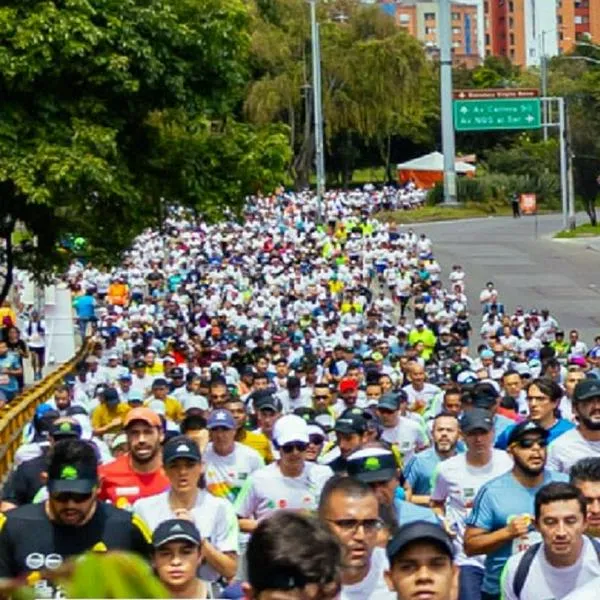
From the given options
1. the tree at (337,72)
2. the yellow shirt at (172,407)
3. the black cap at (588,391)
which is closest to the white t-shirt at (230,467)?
the black cap at (588,391)

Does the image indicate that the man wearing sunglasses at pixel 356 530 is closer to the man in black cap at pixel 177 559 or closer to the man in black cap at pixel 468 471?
the man in black cap at pixel 177 559

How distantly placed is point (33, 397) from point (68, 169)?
260 centimetres

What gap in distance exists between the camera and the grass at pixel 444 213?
73.8m

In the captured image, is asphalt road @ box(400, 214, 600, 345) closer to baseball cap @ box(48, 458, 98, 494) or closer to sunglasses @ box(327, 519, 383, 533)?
baseball cap @ box(48, 458, 98, 494)

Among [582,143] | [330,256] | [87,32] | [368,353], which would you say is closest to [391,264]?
[330,256]

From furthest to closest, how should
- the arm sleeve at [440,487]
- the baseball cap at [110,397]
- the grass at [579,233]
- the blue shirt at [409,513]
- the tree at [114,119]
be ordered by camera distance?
the grass at [579,233] → the tree at [114,119] → the baseball cap at [110,397] → the arm sleeve at [440,487] → the blue shirt at [409,513]

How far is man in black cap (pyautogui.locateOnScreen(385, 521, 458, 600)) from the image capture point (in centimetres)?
477

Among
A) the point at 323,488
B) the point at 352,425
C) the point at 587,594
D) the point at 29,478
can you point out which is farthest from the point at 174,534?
the point at 352,425

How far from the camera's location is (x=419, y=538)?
4.80 meters

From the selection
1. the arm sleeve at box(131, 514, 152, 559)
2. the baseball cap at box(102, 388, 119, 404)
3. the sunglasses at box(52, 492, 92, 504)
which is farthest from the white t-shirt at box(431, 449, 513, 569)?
the baseball cap at box(102, 388, 119, 404)

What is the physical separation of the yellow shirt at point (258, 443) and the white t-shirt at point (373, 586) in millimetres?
4986

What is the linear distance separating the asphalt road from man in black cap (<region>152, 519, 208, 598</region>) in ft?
98.3

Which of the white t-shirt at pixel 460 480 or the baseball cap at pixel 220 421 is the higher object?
the baseball cap at pixel 220 421

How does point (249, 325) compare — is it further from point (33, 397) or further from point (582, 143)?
point (582, 143)
